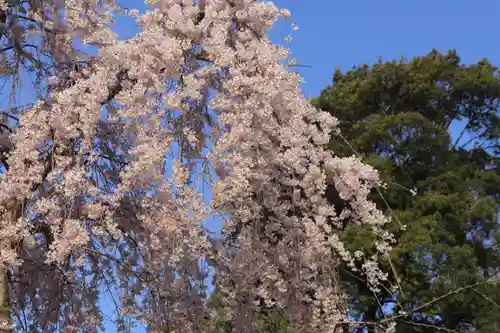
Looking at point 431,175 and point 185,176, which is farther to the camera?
point 431,175

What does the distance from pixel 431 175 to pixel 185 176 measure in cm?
1005

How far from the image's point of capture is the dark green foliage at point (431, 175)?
10703 mm

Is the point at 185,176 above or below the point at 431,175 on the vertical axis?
below

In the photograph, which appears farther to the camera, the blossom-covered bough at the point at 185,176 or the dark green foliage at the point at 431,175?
the dark green foliage at the point at 431,175

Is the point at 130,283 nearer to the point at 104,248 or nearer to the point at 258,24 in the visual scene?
the point at 104,248

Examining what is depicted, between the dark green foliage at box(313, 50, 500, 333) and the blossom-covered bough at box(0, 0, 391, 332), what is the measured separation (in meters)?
6.14

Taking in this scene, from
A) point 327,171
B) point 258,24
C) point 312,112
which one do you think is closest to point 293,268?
point 327,171

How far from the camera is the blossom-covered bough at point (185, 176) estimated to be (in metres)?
3.20

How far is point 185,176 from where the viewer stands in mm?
3170

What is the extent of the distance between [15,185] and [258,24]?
1642 millimetres

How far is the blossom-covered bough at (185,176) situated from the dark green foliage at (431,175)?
6.14 metres

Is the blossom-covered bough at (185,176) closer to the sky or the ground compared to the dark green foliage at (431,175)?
closer to the ground

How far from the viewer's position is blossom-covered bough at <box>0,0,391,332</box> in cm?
320

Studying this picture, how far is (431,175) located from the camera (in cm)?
1236
